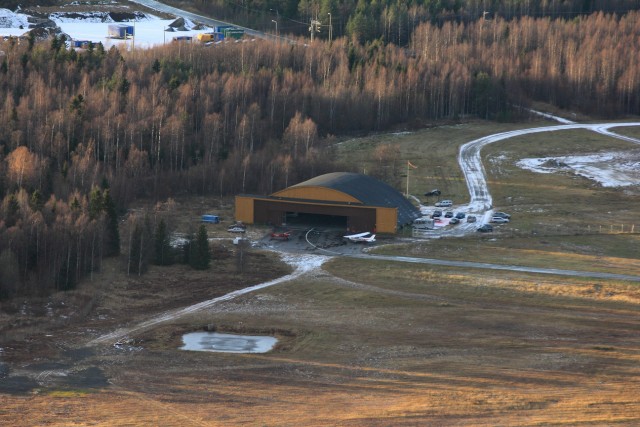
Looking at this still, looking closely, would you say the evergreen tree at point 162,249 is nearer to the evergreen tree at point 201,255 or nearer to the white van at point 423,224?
the evergreen tree at point 201,255

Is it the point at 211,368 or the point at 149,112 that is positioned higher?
the point at 149,112

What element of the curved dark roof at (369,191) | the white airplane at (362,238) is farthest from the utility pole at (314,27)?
the white airplane at (362,238)

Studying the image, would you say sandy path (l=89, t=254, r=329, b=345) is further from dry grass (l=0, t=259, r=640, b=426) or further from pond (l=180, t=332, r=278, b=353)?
pond (l=180, t=332, r=278, b=353)

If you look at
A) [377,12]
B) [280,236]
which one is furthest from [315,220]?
[377,12]

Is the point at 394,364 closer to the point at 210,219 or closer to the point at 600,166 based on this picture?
the point at 210,219

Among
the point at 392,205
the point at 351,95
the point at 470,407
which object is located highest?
the point at 351,95

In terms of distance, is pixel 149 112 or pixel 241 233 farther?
pixel 149 112

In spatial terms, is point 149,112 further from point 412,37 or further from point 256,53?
point 412,37

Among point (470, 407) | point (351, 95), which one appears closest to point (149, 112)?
point (351, 95)
